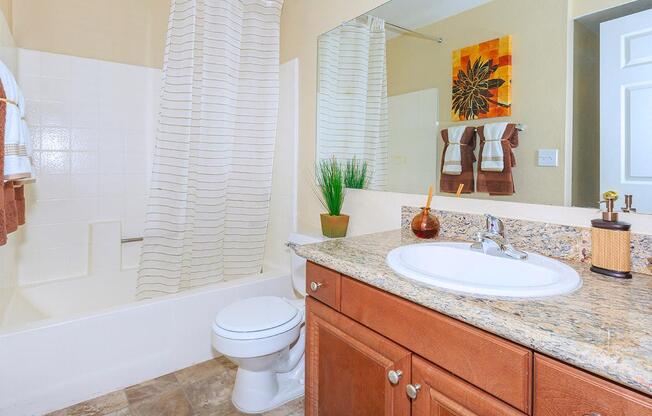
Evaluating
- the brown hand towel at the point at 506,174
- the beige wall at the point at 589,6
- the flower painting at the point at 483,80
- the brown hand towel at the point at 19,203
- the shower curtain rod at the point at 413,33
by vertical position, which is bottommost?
the brown hand towel at the point at 19,203

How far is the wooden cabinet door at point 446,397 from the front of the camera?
71cm

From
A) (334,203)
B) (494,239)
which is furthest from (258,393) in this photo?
(494,239)

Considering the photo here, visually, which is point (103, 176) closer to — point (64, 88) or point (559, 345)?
point (64, 88)

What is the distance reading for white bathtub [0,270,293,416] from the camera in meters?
1.51

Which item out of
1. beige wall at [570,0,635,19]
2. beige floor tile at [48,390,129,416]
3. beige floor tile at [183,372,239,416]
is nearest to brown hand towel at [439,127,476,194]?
beige wall at [570,0,635,19]

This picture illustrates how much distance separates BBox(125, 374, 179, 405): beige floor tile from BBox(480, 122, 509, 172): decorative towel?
69.7 inches

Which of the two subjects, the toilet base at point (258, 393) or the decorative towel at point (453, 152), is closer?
the decorative towel at point (453, 152)

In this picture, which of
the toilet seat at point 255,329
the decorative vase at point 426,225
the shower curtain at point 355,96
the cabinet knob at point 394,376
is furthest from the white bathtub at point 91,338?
the cabinet knob at point 394,376

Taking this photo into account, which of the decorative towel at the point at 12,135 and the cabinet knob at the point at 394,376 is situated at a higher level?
the decorative towel at the point at 12,135

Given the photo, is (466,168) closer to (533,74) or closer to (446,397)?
(533,74)

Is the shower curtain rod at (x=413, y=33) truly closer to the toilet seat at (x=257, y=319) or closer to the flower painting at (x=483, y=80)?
the flower painting at (x=483, y=80)

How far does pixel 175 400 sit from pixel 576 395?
1668mm

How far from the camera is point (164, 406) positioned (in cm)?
164

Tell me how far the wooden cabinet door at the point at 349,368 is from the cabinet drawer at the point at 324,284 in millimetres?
30
